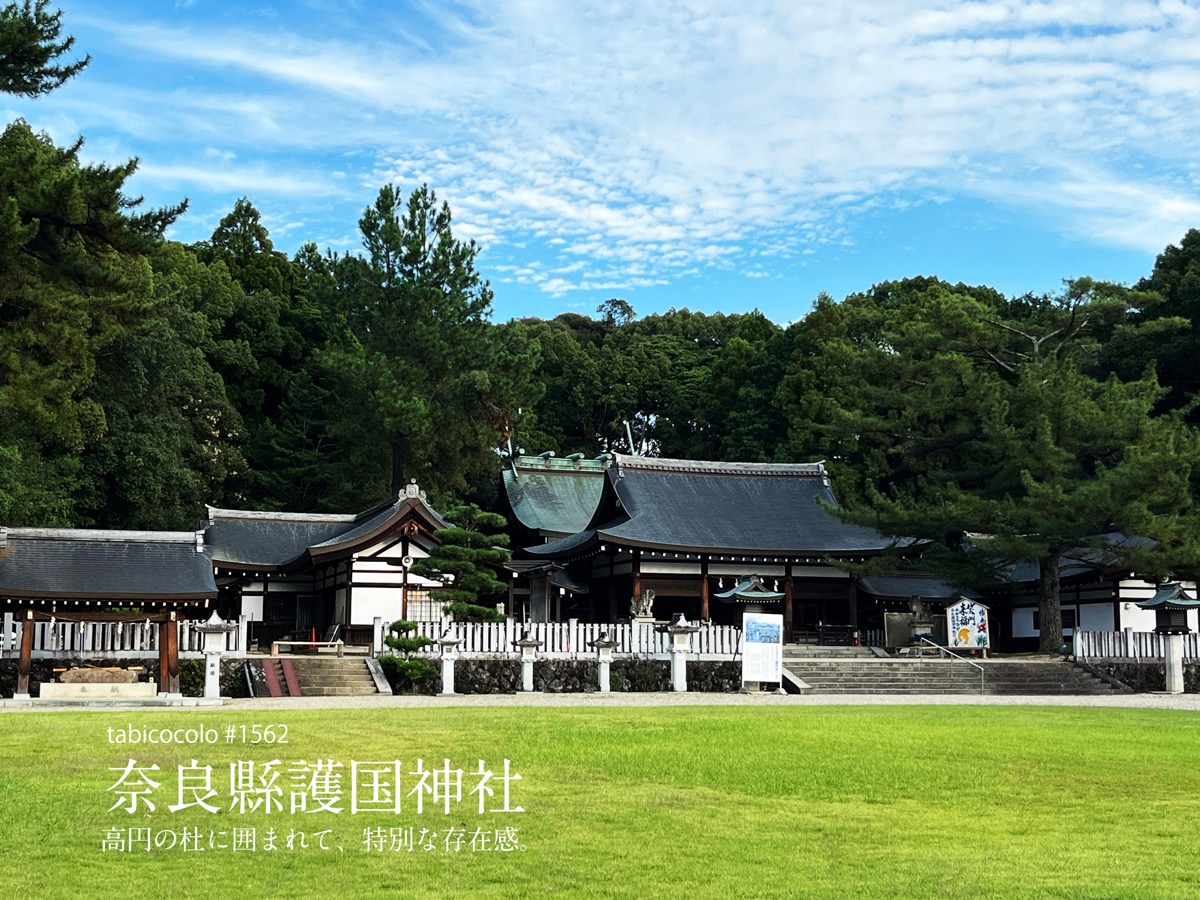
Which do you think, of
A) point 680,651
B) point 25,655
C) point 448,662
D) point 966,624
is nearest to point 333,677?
point 448,662

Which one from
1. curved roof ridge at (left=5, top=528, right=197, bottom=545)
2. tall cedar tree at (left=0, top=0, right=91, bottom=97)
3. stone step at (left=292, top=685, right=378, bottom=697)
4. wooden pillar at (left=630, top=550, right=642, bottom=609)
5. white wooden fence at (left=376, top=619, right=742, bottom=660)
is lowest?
stone step at (left=292, top=685, right=378, bottom=697)

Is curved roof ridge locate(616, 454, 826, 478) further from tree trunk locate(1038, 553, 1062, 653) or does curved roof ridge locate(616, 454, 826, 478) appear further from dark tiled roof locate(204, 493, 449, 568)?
tree trunk locate(1038, 553, 1062, 653)

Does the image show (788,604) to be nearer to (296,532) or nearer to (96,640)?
(296,532)

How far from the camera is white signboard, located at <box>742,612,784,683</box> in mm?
25922

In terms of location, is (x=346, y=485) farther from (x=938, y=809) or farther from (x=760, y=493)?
(x=938, y=809)

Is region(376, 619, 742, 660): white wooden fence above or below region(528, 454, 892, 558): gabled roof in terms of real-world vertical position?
below

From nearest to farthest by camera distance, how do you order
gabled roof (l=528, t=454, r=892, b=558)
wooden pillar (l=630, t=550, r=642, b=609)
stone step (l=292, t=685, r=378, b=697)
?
1. stone step (l=292, t=685, r=378, b=697)
2. wooden pillar (l=630, t=550, r=642, b=609)
3. gabled roof (l=528, t=454, r=892, b=558)

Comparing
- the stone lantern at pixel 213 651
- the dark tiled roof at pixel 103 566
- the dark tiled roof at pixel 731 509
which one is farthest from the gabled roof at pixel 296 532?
the stone lantern at pixel 213 651

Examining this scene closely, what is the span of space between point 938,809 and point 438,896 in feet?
15.0

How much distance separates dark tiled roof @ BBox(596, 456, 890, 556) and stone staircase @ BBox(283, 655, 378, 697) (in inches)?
380

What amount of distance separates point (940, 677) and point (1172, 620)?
33.4 feet

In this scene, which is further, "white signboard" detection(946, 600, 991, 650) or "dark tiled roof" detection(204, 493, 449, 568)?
"dark tiled roof" detection(204, 493, 449, 568)

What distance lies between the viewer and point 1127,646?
94.6ft

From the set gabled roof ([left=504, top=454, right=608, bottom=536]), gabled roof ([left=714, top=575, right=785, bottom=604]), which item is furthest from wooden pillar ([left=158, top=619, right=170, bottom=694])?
gabled roof ([left=504, top=454, right=608, bottom=536])
